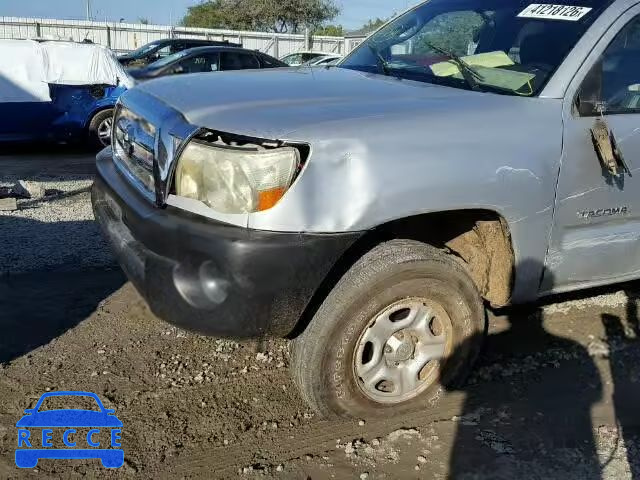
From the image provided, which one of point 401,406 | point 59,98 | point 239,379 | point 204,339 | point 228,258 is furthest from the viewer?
point 59,98

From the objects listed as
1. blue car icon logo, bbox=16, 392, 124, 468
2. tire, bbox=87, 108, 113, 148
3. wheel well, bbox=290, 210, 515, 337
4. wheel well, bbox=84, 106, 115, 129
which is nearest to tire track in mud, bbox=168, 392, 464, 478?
blue car icon logo, bbox=16, 392, 124, 468

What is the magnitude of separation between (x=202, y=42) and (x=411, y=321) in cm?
1448

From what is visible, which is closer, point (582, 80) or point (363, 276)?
point (363, 276)

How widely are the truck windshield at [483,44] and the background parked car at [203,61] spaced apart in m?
8.31

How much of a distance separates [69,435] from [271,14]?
1614 inches

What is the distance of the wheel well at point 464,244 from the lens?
2717 millimetres

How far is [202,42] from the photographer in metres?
15.8

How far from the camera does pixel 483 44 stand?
342cm

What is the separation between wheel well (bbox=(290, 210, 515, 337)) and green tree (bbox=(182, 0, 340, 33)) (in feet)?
131

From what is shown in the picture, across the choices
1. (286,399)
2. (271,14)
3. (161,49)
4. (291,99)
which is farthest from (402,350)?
(271,14)

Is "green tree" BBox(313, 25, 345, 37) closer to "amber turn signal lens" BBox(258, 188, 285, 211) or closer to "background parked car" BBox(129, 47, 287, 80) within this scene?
"background parked car" BBox(129, 47, 287, 80)

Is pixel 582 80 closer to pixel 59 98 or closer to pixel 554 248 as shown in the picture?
pixel 554 248

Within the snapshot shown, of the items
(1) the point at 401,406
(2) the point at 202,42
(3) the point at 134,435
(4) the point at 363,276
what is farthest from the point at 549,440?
(2) the point at 202,42

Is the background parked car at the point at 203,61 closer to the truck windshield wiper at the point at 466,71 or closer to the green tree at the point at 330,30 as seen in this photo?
the truck windshield wiper at the point at 466,71
